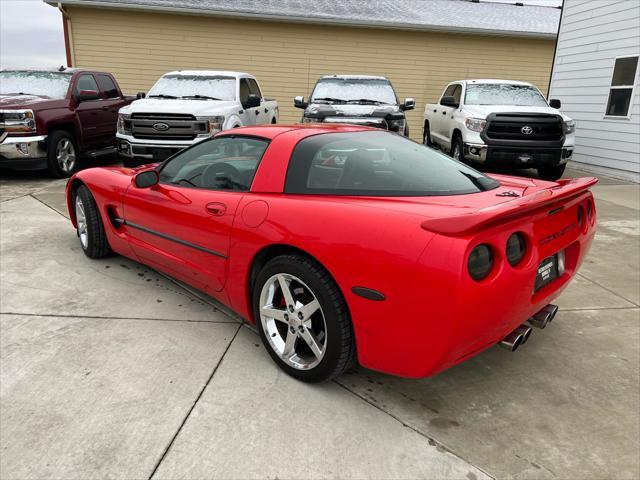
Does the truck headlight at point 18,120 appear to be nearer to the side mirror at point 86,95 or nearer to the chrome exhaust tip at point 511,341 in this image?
the side mirror at point 86,95

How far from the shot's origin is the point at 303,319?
2.64 m

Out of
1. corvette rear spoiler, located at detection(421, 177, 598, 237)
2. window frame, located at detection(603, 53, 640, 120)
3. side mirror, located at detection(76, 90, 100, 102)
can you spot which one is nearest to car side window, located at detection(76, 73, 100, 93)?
side mirror, located at detection(76, 90, 100, 102)

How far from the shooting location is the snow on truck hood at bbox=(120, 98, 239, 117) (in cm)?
791

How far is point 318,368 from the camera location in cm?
263

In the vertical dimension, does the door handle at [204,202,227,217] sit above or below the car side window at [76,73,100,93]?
below

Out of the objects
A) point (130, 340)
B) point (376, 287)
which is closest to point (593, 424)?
point (376, 287)

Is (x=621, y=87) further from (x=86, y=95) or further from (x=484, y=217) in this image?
(x=86, y=95)

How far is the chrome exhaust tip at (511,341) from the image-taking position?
2510 mm

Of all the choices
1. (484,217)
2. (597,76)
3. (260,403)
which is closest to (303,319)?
(260,403)

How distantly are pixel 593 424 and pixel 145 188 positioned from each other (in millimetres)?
3204

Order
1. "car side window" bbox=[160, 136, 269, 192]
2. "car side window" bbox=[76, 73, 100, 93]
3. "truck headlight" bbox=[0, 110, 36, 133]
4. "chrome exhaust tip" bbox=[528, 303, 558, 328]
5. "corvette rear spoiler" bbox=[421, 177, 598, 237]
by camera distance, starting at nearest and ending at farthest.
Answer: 1. "corvette rear spoiler" bbox=[421, 177, 598, 237]
2. "chrome exhaust tip" bbox=[528, 303, 558, 328]
3. "car side window" bbox=[160, 136, 269, 192]
4. "truck headlight" bbox=[0, 110, 36, 133]
5. "car side window" bbox=[76, 73, 100, 93]

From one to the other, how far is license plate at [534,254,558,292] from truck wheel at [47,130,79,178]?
26.4 ft

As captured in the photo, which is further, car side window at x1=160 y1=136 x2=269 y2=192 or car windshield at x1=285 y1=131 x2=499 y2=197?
car side window at x1=160 y1=136 x2=269 y2=192

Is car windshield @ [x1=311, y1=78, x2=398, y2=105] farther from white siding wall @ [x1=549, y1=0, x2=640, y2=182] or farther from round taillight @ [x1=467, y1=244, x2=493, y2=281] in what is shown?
round taillight @ [x1=467, y1=244, x2=493, y2=281]
